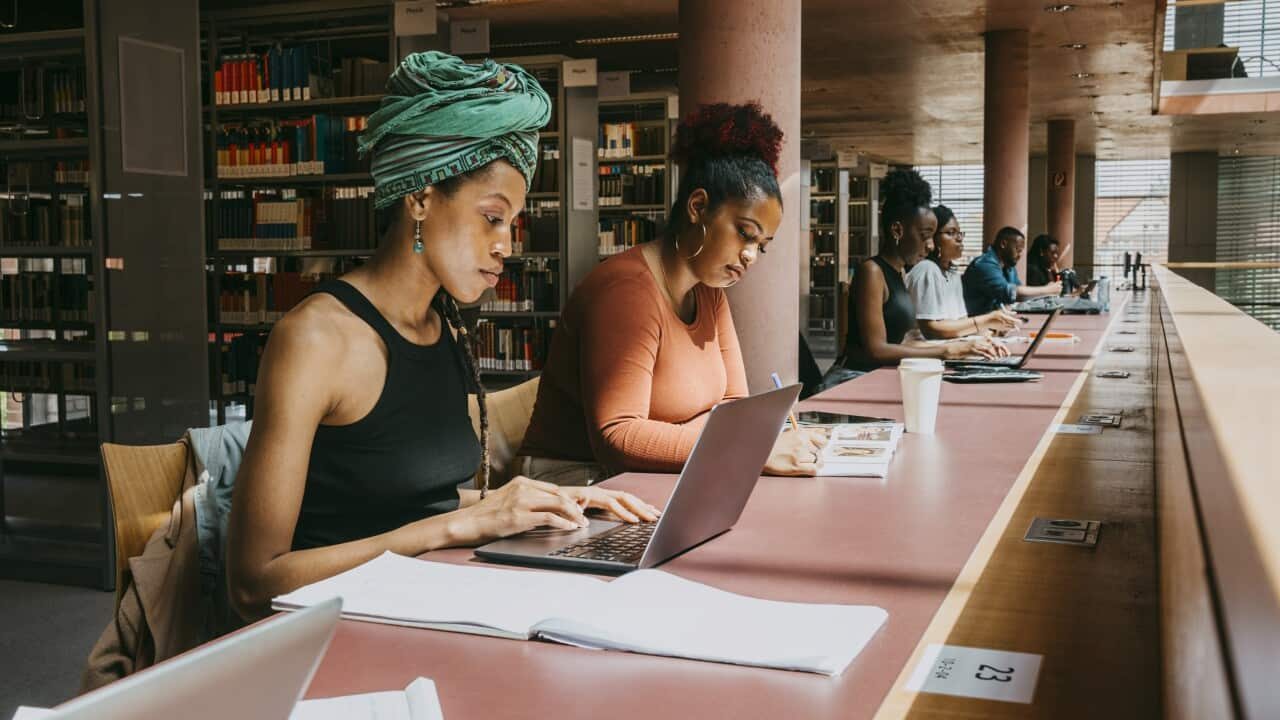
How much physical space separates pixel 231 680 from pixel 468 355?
1.44 metres

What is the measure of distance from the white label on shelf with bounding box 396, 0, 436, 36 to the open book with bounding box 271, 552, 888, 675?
521 cm

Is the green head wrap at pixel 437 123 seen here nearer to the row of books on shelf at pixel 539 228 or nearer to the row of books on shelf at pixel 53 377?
the row of books on shelf at pixel 53 377

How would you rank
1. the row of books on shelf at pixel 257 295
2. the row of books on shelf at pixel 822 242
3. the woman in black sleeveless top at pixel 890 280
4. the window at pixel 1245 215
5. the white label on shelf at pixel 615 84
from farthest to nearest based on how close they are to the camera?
1. the window at pixel 1245 215
2. the row of books on shelf at pixel 822 242
3. the white label on shelf at pixel 615 84
4. the row of books on shelf at pixel 257 295
5. the woman in black sleeveless top at pixel 890 280

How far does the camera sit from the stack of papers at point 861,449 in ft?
6.05

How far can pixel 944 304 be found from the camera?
5.36 m

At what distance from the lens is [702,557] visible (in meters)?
1.34

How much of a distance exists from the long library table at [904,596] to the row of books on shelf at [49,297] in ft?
14.5

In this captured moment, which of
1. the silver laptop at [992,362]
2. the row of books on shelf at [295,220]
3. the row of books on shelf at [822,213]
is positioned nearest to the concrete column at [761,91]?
the silver laptop at [992,362]

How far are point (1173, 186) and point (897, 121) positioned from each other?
349 inches

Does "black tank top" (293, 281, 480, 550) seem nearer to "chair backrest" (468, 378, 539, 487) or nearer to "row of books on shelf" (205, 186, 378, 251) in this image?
"chair backrest" (468, 378, 539, 487)

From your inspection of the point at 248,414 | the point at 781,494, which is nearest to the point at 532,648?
the point at 781,494

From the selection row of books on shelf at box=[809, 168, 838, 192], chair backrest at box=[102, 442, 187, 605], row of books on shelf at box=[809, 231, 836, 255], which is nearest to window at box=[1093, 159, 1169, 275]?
row of books on shelf at box=[809, 231, 836, 255]

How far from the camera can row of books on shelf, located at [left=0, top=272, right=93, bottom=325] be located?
5.39 meters

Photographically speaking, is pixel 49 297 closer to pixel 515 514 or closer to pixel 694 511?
pixel 515 514
